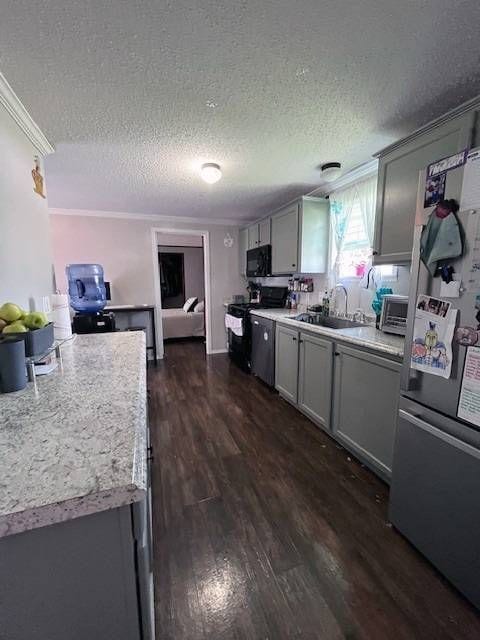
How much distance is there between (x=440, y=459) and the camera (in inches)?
45.8

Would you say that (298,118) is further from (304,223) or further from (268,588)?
(268,588)

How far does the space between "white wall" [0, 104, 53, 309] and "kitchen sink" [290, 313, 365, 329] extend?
231cm

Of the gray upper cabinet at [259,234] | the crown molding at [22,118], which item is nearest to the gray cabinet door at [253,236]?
the gray upper cabinet at [259,234]

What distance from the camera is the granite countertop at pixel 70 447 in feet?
1.68

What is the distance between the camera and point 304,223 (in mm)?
2998

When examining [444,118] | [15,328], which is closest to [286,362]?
[444,118]

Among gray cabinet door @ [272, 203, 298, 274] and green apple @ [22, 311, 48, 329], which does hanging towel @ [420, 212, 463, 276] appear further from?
gray cabinet door @ [272, 203, 298, 274]

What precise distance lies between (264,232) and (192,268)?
362 cm

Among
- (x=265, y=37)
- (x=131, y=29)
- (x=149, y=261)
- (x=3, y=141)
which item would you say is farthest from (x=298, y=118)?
(x=149, y=261)

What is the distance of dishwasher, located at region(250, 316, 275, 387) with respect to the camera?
313 cm

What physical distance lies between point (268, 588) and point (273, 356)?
209 centimetres

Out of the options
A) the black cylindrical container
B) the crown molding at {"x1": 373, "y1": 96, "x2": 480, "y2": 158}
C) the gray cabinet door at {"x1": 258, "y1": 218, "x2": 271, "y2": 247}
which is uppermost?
the crown molding at {"x1": 373, "y1": 96, "x2": 480, "y2": 158}

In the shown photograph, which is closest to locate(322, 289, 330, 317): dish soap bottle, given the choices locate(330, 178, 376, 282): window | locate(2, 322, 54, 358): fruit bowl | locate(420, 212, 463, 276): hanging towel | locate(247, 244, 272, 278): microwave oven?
locate(330, 178, 376, 282): window

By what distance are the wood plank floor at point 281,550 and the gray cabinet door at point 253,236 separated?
2.84 m
